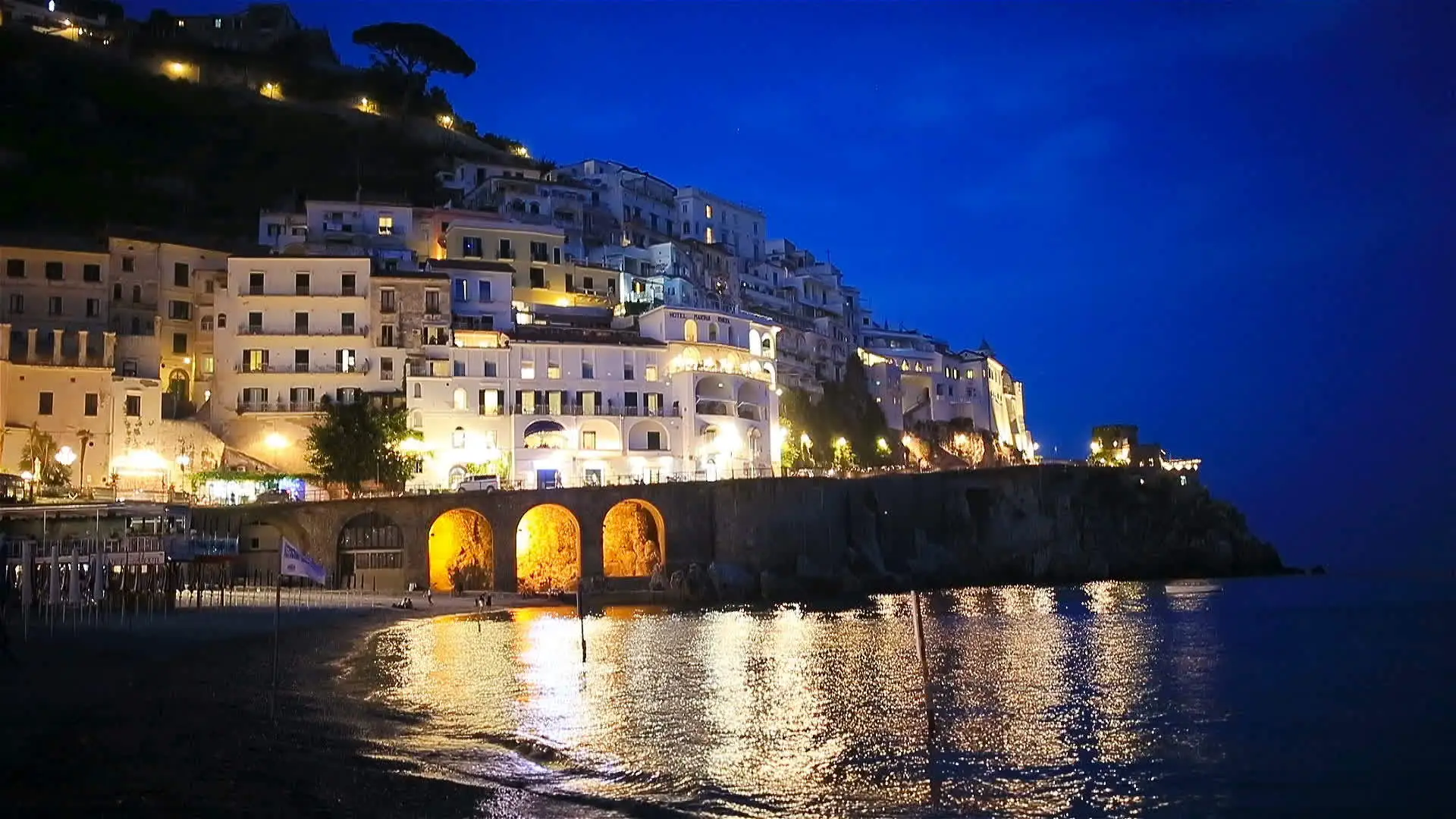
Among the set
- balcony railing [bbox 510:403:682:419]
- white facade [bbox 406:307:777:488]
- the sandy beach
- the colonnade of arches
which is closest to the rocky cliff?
the colonnade of arches

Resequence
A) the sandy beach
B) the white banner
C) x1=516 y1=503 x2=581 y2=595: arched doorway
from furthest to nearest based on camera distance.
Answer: x1=516 y1=503 x2=581 y2=595: arched doorway → the white banner → the sandy beach

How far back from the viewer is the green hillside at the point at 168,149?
84438mm

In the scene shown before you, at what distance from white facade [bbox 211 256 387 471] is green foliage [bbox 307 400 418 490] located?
3.06m

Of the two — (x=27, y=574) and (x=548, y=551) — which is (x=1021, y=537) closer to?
(x=548, y=551)

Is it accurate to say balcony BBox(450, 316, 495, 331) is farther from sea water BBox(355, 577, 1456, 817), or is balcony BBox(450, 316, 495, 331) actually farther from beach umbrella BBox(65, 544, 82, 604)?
beach umbrella BBox(65, 544, 82, 604)

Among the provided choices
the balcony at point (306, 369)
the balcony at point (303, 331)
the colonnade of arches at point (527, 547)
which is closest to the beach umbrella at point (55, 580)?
the colonnade of arches at point (527, 547)

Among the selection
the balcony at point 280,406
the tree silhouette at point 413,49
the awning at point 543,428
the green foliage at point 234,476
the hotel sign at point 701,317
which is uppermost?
the tree silhouette at point 413,49

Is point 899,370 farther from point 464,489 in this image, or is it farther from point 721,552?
point 464,489

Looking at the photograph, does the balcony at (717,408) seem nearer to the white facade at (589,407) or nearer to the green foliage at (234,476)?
the white facade at (589,407)

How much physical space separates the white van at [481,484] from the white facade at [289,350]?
27.5 ft

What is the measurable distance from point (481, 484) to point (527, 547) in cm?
564

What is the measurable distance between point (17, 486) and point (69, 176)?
147 ft

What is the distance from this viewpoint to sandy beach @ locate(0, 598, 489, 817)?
45.2ft

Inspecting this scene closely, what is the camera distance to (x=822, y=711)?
25.0m
